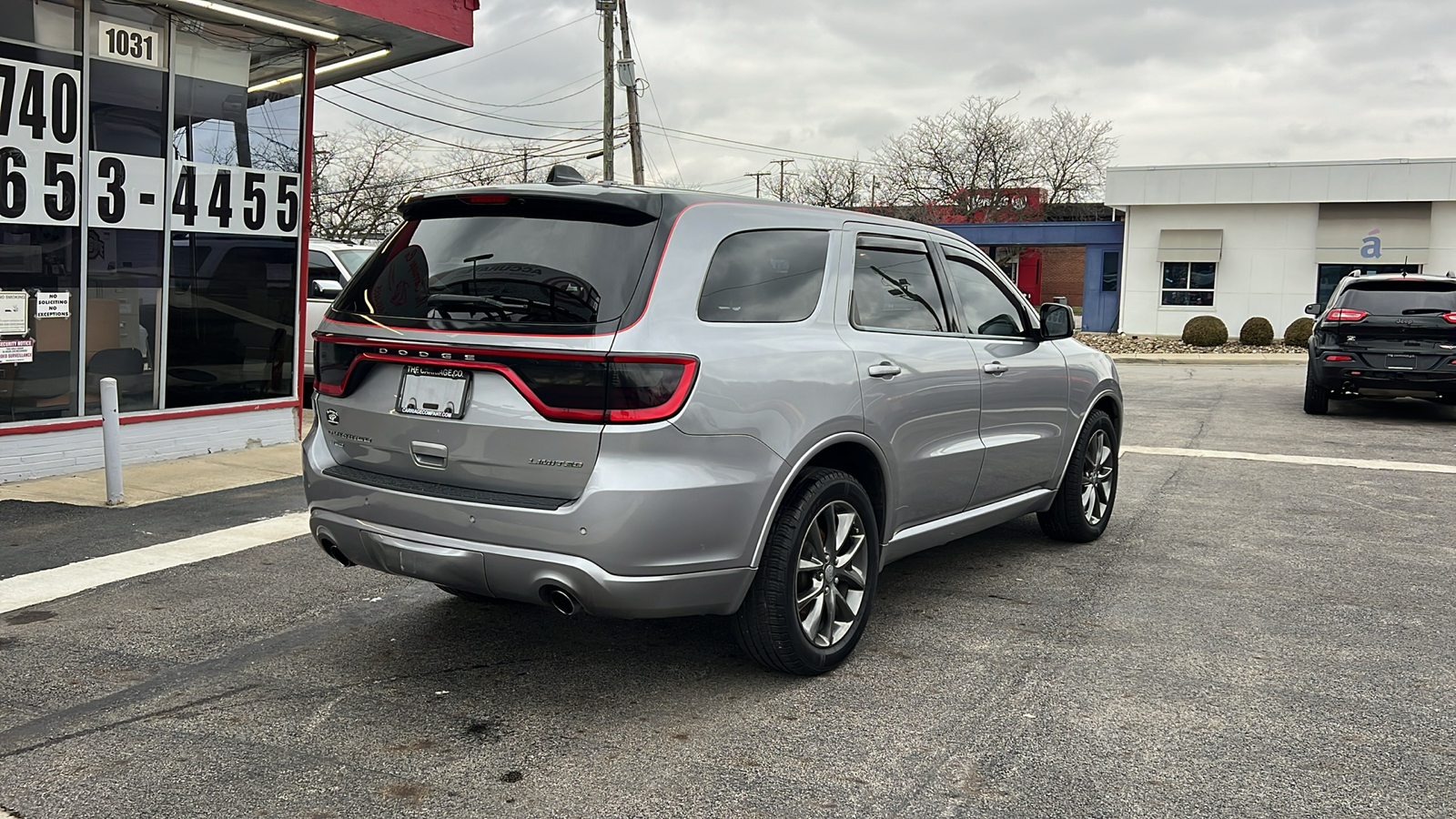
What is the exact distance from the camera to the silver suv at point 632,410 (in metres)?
3.66

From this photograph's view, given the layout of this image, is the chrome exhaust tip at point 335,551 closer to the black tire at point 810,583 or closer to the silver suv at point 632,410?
the silver suv at point 632,410

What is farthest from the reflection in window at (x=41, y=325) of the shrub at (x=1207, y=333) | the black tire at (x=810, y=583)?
the shrub at (x=1207, y=333)

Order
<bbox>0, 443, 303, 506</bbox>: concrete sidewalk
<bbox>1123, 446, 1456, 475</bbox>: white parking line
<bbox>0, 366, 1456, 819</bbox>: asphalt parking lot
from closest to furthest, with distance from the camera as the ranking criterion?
<bbox>0, 366, 1456, 819</bbox>: asphalt parking lot
<bbox>0, 443, 303, 506</bbox>: concrete sidewalk
<bbox>1123, 446, 1456, 475</bbox>: white parking line

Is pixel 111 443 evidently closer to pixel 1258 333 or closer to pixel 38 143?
pixel 38 143

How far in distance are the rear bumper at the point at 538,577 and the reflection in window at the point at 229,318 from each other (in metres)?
6.13

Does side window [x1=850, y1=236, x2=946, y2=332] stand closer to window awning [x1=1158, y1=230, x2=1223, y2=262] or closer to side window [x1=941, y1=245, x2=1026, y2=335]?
side window [x1=941, y1=245, x2=1026, y2=335]

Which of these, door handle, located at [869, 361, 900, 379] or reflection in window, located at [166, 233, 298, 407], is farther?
reflection in window, located at [166, 233, 298, 407]

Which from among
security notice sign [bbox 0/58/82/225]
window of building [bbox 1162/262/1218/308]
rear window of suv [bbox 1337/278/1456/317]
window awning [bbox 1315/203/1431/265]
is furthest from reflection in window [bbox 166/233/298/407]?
window awning [bbox 1315/203/1431/265]

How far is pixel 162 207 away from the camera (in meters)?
9.01

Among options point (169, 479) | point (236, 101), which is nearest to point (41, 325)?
point (169, 479)

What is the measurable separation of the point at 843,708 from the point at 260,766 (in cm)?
188

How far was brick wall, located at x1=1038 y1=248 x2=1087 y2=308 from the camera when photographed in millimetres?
61500

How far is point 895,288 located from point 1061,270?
196ft

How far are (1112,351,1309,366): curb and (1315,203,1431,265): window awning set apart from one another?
28.4 feet
